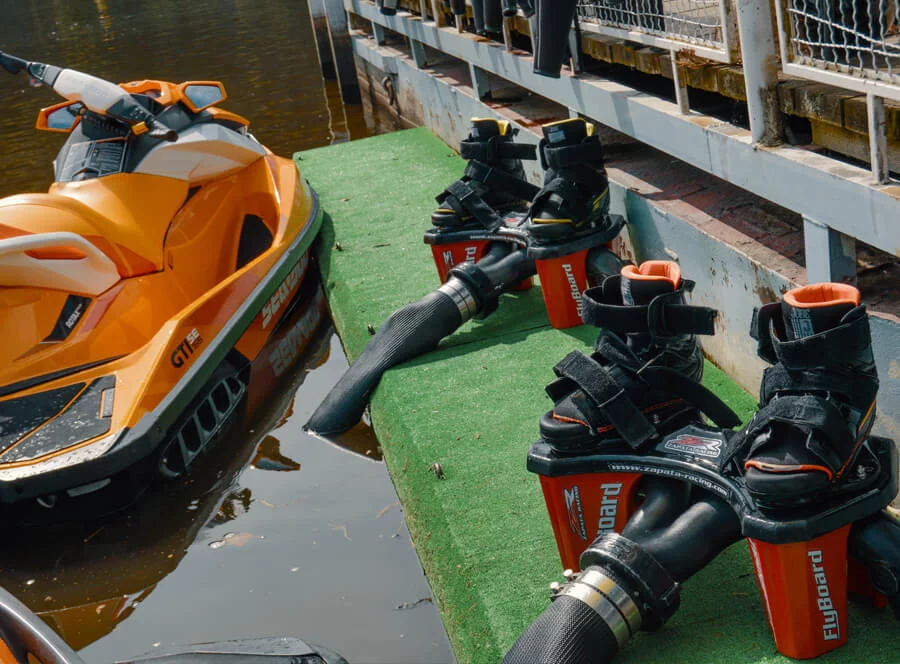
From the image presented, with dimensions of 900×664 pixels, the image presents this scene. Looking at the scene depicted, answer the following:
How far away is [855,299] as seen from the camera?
91.0 inches

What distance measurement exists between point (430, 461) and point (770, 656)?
163 centimetres

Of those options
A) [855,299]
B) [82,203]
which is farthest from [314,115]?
[855,299]

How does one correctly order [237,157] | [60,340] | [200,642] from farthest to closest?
[237,157] < [60,340] < [200,642]

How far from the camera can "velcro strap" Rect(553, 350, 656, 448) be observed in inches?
106

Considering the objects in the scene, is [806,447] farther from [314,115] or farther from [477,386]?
[314,115]

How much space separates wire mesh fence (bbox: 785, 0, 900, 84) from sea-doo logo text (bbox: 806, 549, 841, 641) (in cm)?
143

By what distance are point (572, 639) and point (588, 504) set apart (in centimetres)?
48

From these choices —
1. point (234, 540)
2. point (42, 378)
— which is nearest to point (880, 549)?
point (234, 540)

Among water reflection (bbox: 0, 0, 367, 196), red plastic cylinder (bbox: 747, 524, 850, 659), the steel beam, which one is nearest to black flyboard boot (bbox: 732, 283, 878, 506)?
red plastic cylinder (bbox: 747, 524, 850, 659)

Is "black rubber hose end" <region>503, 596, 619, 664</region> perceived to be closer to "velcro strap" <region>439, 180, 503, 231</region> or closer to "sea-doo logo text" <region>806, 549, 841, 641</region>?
"sea-doo logo text" <region>806, 549, 841, 641</region>

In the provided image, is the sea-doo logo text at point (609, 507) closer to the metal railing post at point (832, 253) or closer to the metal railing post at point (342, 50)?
the metal railing post at point (832, 253)

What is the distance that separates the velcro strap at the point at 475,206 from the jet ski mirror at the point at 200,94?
1.83 m

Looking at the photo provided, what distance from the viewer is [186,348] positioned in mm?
4750

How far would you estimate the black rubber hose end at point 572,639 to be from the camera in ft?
8.00
